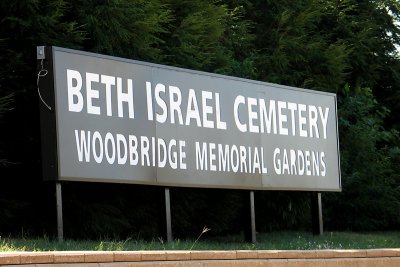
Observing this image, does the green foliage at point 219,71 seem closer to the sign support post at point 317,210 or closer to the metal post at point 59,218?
the sign support post at point 317,210

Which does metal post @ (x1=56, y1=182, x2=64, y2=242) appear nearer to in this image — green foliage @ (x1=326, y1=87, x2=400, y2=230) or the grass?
the grass

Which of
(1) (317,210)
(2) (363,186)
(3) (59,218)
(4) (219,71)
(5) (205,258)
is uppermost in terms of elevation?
(4) (219,71)

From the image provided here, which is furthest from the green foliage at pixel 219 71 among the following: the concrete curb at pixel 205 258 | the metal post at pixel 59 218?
the concrete curb at pixel 205 258

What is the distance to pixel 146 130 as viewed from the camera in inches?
546

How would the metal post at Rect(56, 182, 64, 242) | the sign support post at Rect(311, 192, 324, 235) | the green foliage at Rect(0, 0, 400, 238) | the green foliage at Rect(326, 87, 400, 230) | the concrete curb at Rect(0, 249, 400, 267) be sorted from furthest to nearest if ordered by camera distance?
the green foliage at Rect(326, 87, 400, 230) → the sign support post at Rect(311, 192, 324, 235) → the green foliage at Rect(0, 0, 400, 238) → the metal post at Rect(56, 182, 64, 242) → the concrete curb at Rect(0, 249, 400, 267)

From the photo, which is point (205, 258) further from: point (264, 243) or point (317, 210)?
point (317, 210)

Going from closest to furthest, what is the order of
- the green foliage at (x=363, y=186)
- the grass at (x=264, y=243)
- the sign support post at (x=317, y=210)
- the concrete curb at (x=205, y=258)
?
the concrete curb at (x=205, y=258), the grass at (x=264, y=243), the sign support post at (x=317, y=210), the green foliage at (x=363, y=186)

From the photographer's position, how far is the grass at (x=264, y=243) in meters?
11.2

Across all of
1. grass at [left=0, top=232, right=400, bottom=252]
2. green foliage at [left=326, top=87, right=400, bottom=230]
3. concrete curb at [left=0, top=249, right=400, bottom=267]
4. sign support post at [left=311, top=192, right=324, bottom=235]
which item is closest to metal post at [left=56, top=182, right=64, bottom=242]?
grass at [left=0, top=232, right=400, bottom=252]

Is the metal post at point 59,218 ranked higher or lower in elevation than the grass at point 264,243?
higher

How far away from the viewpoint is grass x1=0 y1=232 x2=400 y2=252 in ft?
36.9

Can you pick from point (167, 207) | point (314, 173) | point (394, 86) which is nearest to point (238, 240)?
point (314, 173)

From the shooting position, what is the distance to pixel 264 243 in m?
16.2

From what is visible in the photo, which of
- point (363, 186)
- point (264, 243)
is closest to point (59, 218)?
point (264, 243)
